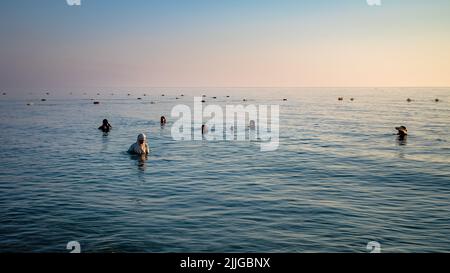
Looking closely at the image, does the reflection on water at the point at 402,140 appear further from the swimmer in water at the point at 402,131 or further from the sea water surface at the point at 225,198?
the sea water surface at the point at 225,198

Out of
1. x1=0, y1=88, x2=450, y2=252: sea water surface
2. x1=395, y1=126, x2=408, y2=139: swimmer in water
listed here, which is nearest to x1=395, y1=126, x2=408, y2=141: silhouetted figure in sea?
x1=395, y1=126, x2=408, y2=139: swimmer in water

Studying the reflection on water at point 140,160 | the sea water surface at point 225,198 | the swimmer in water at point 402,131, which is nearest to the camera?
the sea water surface at point 225,198

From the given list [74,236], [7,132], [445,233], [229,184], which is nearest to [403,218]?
[445,233]

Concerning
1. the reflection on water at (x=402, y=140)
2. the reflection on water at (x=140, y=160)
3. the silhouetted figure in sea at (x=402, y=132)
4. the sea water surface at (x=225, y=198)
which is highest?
the silhouetted figure in sea at (x=402, y=132)

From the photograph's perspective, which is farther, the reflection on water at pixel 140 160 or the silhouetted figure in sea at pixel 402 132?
the silhouetted figure in sea at pixel 402 132

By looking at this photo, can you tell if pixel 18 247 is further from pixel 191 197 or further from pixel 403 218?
pixel 403 218

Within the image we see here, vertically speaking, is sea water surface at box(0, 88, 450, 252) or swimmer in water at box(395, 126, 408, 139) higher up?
swimmer in water at box(395, 126, 408, 139)

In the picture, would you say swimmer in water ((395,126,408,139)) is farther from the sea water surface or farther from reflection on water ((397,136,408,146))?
the sea water surface

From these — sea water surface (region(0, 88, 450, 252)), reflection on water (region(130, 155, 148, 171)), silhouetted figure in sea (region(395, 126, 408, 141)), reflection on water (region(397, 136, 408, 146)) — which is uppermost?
silhouetted figure in sea (region(395, 126, 408, 141))

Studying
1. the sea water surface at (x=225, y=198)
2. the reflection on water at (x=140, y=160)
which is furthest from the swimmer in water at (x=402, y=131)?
the reflection on water at (x=140, y=160)

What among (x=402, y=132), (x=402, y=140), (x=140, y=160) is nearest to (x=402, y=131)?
(x=402, y=132)

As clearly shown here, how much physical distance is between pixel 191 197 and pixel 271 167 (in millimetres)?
9141

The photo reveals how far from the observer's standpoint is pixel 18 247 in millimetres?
12867

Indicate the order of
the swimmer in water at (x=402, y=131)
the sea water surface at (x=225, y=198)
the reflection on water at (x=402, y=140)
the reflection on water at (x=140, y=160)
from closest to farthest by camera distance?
the sea water surface at (x=225, y=198) < the reflection on water at (x=140, y=160) < the reflection on water at (x=402, y=140) < the swimmer in water at (x=402, y=131)
